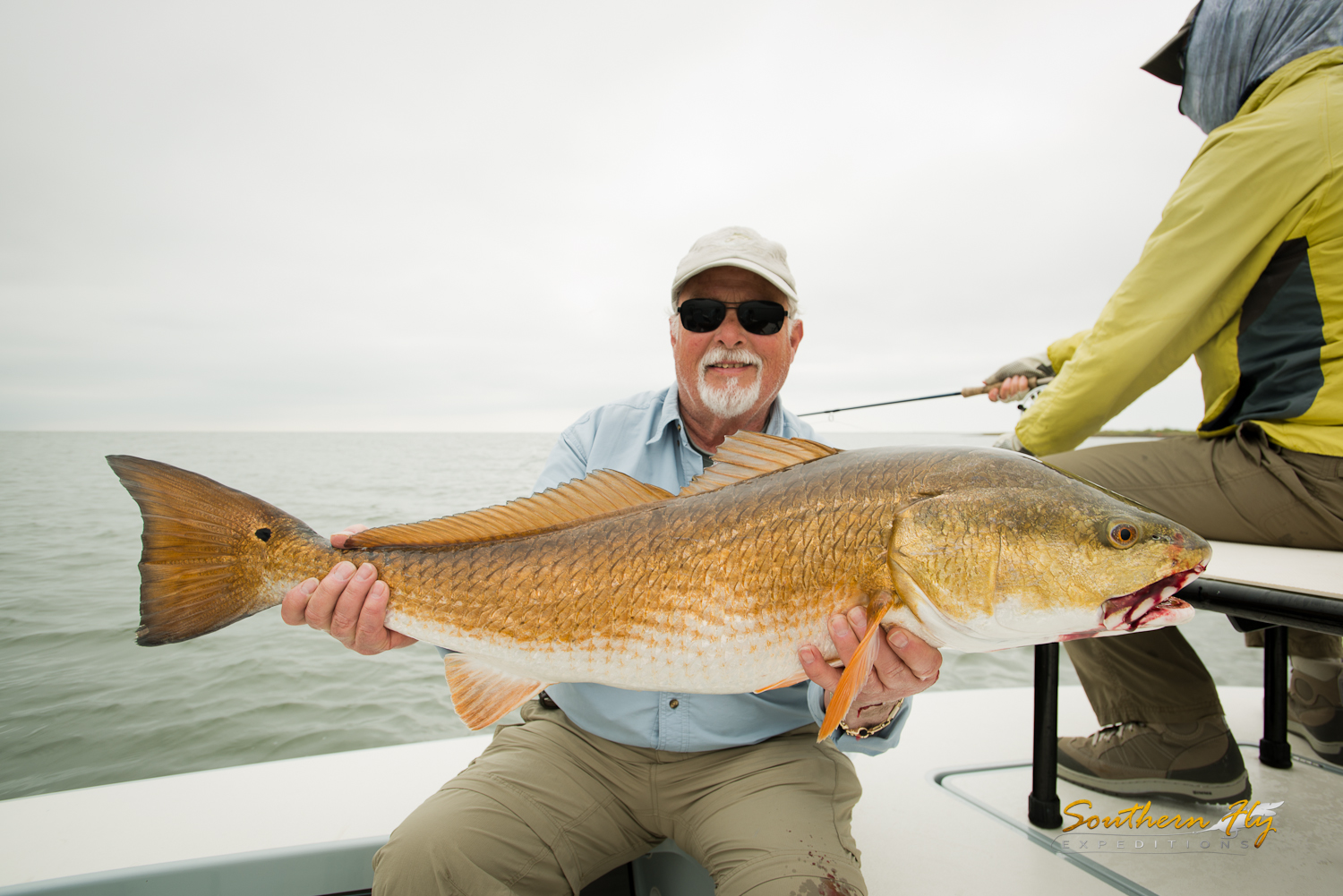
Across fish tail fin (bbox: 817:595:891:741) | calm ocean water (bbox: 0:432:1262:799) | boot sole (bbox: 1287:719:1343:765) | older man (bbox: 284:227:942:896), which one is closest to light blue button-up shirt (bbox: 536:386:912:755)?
older man (bbox: 284:227:942:896)

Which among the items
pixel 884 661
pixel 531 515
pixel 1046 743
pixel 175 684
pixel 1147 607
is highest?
pixel 531 515

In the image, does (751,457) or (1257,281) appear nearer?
(751,457)

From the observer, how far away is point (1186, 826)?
101 inches

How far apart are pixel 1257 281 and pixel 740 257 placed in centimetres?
216

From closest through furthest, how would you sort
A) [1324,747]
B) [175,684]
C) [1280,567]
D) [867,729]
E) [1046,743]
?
[1280,567]
[867,729]
[1046,743]
[1324,747]
[175,684]

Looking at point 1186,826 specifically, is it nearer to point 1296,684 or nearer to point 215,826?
point 1296,684

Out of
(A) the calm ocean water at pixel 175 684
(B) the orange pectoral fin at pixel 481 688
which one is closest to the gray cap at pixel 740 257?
(A) the calm ocean water at pixel 175 684

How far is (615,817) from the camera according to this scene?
2.33 meters

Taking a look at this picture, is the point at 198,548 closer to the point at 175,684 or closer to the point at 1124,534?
the point at 1124,534

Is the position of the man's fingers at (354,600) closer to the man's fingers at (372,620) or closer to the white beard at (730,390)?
the man's fingers at (372,620)

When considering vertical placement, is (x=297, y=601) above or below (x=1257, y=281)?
below

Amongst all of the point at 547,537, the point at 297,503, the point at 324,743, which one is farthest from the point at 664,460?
the point at 297,503

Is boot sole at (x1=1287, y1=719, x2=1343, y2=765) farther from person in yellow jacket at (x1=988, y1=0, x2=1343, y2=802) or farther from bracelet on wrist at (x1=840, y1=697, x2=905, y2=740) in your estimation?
bracelet on wrist at (x1=840, y1=697, x2=905, y2=740)

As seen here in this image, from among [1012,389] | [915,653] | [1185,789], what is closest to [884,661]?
[915,653]
